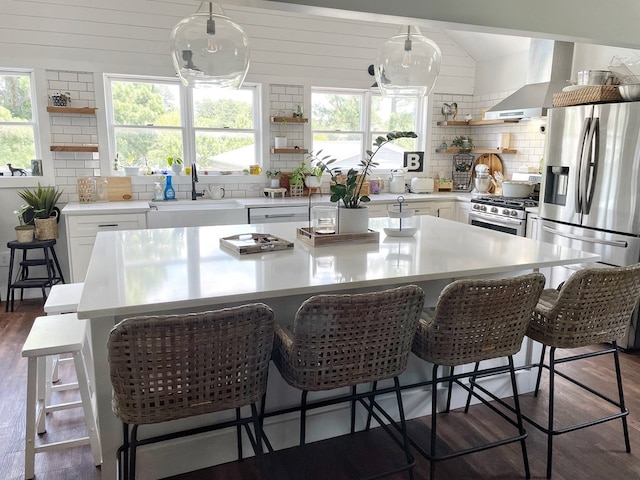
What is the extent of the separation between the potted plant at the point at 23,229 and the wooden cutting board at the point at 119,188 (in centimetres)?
76

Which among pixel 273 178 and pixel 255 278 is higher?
pixel 273 178

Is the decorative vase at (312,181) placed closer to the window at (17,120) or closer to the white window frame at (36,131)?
the white window frame at (36,131)

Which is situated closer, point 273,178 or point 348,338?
point 348,338

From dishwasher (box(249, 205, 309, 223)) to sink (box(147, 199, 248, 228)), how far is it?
0.33 feet

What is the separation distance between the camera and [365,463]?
2246mm

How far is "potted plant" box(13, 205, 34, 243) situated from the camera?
423 cm

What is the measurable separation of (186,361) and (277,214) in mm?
3331

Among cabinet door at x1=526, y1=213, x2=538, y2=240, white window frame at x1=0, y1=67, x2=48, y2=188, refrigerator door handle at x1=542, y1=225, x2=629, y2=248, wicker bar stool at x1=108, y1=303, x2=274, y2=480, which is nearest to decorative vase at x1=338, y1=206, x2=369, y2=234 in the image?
wicker bar stool at x1=108, y1=303, x2=274, y2=480

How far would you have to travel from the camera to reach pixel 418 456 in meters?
2.32

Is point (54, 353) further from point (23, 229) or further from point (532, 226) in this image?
point (532, 226)

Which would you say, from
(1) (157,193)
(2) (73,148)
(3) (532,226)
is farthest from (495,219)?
(2) (73,148)

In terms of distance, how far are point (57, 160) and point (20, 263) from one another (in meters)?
1.05

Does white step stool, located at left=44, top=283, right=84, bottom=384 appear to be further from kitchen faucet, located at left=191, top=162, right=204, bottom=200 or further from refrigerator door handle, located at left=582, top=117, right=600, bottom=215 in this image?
refrigerator door handle, located at left=582, top=117, right=600, bottom=215

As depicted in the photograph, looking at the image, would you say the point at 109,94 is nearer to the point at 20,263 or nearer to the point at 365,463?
the point at 20,263
